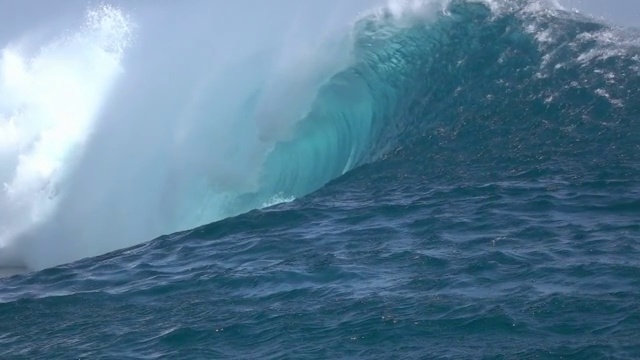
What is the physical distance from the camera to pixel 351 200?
1730 cm

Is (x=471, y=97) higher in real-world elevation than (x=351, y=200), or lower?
higher

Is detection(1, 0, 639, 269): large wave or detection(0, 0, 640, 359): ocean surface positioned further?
detection(1, 0, 639, 269): large wave

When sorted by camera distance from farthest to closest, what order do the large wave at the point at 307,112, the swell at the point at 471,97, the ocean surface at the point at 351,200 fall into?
the large wave at the point at 307,112, the swell at the point at 471,97, the ocean surface at the point at 351,200

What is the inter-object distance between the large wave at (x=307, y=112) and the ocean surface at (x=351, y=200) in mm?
56

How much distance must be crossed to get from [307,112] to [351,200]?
17.6 feet

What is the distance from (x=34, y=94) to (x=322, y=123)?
7.36m

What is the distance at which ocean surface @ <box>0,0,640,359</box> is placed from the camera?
11.5 m

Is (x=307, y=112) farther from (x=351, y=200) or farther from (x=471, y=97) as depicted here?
(x=351, y=200)

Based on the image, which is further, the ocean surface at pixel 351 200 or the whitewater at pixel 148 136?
the whitewater at pixel 148 136

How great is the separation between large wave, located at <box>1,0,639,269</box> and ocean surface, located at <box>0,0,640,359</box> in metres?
0.06

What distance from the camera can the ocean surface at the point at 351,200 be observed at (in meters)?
11.5

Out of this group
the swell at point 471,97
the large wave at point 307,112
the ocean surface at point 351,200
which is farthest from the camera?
the large wave at point 307,112

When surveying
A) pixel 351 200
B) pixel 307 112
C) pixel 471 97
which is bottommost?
pixel 351 200

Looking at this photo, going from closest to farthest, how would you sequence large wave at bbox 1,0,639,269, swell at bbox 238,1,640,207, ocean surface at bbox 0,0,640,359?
ocean surface at bbox 0,0,640,359
swell at bbox 238,1,640,207
large wave at bbox 1,0,639,269
